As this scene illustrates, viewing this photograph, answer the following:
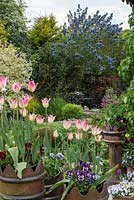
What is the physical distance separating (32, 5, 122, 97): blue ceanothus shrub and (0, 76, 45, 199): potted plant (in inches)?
312

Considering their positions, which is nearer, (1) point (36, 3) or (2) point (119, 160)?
(2) point (119, 160)

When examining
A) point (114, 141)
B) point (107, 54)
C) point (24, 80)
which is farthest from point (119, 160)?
point (107, 54)

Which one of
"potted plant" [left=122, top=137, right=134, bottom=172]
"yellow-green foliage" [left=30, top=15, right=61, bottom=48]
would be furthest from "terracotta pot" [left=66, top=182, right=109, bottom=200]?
"yellow-green foliage" [left=30, top=15, right=61, bottom=48]

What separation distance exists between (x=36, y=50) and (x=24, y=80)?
2.32m

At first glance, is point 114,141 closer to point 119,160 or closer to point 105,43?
point 119,160

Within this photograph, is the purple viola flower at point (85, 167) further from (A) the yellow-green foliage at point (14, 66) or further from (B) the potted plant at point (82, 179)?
(A) the yellow-green foliage at point (14, 66)

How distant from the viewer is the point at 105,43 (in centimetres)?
1095

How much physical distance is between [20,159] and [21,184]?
0.16 m

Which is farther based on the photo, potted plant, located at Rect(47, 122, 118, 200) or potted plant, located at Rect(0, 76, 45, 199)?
potted plant, located at Rect(47, 122, 118, 200)

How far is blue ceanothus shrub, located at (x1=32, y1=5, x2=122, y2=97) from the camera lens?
34.3ft

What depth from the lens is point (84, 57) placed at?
34.5 ft

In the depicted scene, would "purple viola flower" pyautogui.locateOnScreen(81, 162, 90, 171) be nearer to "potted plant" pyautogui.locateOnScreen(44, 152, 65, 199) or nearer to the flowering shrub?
"potted plant" pyautogui.locateOnScreen(44, 152, 65, 199)

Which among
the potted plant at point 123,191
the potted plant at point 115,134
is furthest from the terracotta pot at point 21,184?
the potted plant at point 115,134

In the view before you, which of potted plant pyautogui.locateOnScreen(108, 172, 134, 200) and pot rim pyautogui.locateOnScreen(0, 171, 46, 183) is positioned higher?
pot rim pyautogui.locateOnScreen(0, 171, 46, 183)
